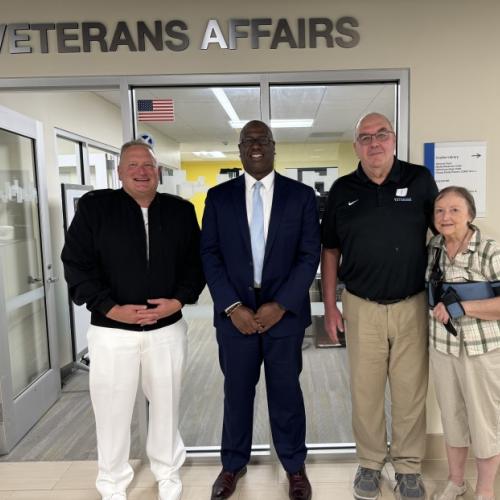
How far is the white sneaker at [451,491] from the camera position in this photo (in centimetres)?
219

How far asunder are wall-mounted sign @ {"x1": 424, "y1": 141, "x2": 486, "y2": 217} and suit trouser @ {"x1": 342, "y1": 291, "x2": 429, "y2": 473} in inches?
29.8

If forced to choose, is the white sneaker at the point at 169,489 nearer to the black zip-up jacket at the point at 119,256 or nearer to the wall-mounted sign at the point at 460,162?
the black zip-up jacket at the point at 119,256

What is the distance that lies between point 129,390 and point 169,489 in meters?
0.56

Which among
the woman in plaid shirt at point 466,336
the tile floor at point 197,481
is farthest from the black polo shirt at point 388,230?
the tile floor at point 197,481

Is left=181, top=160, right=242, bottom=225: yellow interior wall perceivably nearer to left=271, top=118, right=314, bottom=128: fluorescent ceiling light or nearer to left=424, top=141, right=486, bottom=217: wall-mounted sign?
left=271, top=118, right=314, bottom=128: fluorescent ceiling light

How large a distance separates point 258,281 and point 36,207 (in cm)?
216

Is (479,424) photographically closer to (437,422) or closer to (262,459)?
(437,422)

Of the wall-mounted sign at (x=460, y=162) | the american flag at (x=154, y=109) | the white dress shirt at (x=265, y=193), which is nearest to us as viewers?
the white dress shirt at (x=265, y=193)

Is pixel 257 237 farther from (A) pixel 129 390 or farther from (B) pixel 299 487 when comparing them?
(B) pixel 299 487

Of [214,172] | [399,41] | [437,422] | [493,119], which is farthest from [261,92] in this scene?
[437,422]

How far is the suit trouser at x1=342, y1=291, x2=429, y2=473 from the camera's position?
7.12 feet

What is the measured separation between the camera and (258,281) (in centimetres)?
215

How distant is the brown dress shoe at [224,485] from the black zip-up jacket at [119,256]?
0.86 meters

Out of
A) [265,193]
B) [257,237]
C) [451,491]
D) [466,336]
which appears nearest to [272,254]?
[257,237]
